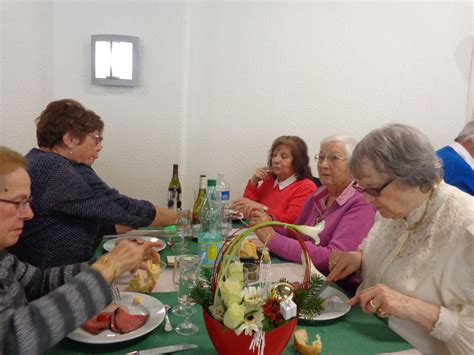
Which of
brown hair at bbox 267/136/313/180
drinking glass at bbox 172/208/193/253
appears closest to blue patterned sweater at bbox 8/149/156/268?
drinking glass at bbox 172/208/193/253

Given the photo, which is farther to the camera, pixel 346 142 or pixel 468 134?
pixel 468 134

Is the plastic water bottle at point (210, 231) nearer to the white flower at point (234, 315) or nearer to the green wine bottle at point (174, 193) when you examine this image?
the white flower at point (234, 315)

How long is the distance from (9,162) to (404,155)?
110cm

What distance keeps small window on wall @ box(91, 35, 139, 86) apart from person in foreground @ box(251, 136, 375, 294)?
4.48 ft

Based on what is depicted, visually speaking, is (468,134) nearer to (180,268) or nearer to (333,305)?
(333,305)

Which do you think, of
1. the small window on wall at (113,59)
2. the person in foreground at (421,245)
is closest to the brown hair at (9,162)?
the person in foreground at (421,245)

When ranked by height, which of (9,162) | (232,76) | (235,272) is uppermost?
(232,76)

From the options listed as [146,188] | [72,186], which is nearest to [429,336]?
[72,186]

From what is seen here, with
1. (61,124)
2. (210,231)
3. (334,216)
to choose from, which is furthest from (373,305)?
(61,124)

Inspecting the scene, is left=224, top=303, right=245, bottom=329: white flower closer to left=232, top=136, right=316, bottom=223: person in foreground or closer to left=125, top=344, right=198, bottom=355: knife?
left=125, top=344, right=198, bottom=355: knife

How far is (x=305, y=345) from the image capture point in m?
1.00

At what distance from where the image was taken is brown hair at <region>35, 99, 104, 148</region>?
1.77 metres

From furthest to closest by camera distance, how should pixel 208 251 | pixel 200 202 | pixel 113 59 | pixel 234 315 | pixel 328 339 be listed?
1. pixel 113 59
2. pixel 200 202
3. pixel 208 251
4. pixel 328 339
5. pixel 234 315

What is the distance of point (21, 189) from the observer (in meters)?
1.04
